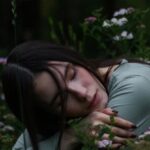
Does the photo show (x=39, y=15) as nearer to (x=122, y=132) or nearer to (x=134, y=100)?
(x=134, y=100)

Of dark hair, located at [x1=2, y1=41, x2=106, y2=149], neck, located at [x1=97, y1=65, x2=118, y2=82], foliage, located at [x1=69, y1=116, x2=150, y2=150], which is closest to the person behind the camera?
foliage, located at [x1=69, y1=116, x2=150, y2=150]

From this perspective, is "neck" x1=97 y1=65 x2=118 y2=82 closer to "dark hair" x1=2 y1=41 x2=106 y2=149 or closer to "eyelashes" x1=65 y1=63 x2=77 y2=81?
"dark hair" x1=2 y1=41 x2=106 y2=149

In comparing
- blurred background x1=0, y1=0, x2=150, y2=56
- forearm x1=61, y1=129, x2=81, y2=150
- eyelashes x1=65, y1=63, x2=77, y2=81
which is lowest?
blurred background x1=0, y1=0, x2=150, y2=56

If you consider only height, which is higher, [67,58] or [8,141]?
[67,58]

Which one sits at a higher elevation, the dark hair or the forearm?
the dark hair

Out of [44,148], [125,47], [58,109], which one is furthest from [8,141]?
[125,47]

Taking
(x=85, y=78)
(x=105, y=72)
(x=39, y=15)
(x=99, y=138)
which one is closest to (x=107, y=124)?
(x=99, y=138)

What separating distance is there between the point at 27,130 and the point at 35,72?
233mm

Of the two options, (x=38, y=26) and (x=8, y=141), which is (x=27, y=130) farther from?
(x=38, y=26)

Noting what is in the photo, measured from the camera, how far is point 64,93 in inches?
109

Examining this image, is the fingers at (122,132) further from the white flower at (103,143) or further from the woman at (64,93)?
the white flower at (103,143)

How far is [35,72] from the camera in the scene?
288 cm

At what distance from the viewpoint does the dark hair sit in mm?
2883

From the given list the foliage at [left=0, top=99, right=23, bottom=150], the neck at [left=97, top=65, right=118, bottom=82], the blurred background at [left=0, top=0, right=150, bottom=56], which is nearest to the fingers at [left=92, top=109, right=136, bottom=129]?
the neck at [left=97, top=65, right=118, bottom=82]
